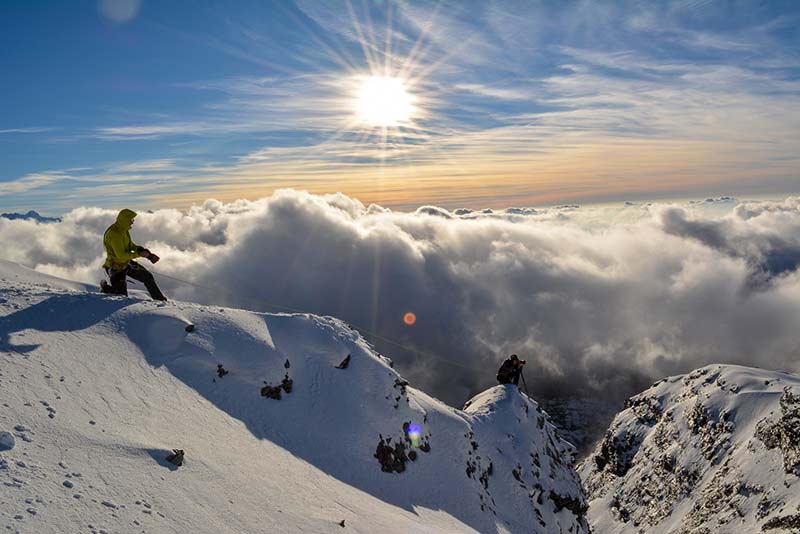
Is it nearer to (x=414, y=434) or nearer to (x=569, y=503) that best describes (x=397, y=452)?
(x=414, y=434)

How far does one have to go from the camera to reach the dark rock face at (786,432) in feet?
283

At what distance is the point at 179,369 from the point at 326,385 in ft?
23.2

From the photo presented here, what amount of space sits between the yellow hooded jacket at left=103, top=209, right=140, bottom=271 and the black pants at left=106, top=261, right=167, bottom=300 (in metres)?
0.23

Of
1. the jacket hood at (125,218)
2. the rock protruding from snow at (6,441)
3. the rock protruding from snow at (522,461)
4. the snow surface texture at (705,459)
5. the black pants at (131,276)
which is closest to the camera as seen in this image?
the rock protruding from snow at (6,441)

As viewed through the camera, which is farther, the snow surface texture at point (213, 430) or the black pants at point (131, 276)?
the black pants at point (131, 276)

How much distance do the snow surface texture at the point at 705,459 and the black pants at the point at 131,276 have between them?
96917 millimetres

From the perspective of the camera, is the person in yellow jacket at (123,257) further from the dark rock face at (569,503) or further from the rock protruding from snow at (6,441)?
the dark rock face at (569,503)

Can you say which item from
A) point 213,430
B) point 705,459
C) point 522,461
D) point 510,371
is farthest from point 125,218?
point 705,459

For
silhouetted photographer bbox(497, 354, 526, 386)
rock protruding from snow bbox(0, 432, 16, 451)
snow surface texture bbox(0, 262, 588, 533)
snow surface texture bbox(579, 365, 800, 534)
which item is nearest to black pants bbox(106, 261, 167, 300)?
snow surface texture bbox(0, 262, 588, 533)

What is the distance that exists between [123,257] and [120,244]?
1.84 feet

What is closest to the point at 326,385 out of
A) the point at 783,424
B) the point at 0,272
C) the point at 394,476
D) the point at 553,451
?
the point at 394,476

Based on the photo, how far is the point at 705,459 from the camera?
11169 centimetres

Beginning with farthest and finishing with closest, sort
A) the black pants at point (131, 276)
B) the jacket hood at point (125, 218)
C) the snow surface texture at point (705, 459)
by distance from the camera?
the snow surface texture at point (705, 459), the black pants at point (131, 276), the jacket hood at point (125, 218)

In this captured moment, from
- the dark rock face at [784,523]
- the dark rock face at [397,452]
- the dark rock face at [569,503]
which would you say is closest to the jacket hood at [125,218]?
the dark rock face at [397,452]
